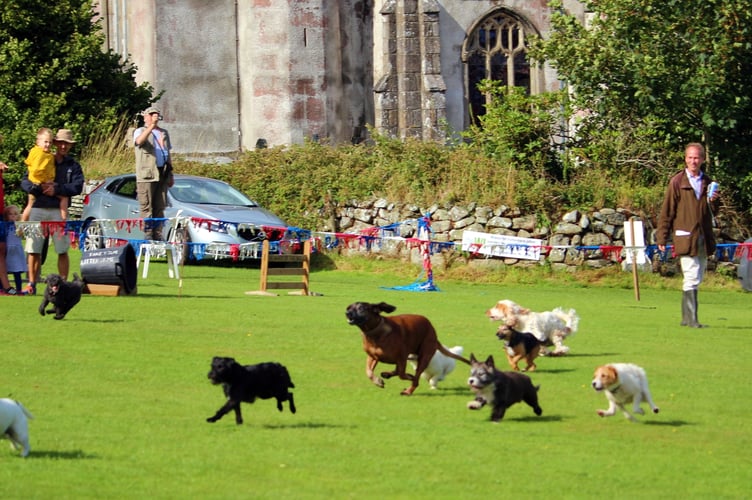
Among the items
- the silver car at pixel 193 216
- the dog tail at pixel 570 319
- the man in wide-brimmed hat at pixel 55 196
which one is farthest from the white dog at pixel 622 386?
the silver car at pixel 193 216

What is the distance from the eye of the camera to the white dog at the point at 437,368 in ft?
40.2

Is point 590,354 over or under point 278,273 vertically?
under

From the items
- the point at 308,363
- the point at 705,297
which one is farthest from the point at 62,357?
the point at 705,297

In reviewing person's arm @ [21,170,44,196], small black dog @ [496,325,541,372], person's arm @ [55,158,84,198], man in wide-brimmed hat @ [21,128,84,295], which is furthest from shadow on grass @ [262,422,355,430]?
person's arm @ [21,170,44,196]

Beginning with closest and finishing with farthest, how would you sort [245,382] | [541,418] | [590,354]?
[245,382] → [541,418] → [590,354]

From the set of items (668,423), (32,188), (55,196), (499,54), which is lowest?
(668,423)

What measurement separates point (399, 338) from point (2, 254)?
8823mm

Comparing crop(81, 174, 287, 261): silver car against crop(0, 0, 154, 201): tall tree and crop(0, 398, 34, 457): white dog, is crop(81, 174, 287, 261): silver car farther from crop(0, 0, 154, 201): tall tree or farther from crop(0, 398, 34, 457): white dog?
crop(0, 398, 34, 457): white dog

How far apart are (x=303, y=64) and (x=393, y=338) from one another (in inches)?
1232

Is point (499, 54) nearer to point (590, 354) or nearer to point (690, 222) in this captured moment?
point (690, 222)

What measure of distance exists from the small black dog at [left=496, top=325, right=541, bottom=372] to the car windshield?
14.4 metres

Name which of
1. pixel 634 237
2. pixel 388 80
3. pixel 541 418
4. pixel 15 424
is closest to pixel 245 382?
pixel 15 424

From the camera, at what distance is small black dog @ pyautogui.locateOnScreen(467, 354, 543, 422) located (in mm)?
10500

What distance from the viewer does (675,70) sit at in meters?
27.3
